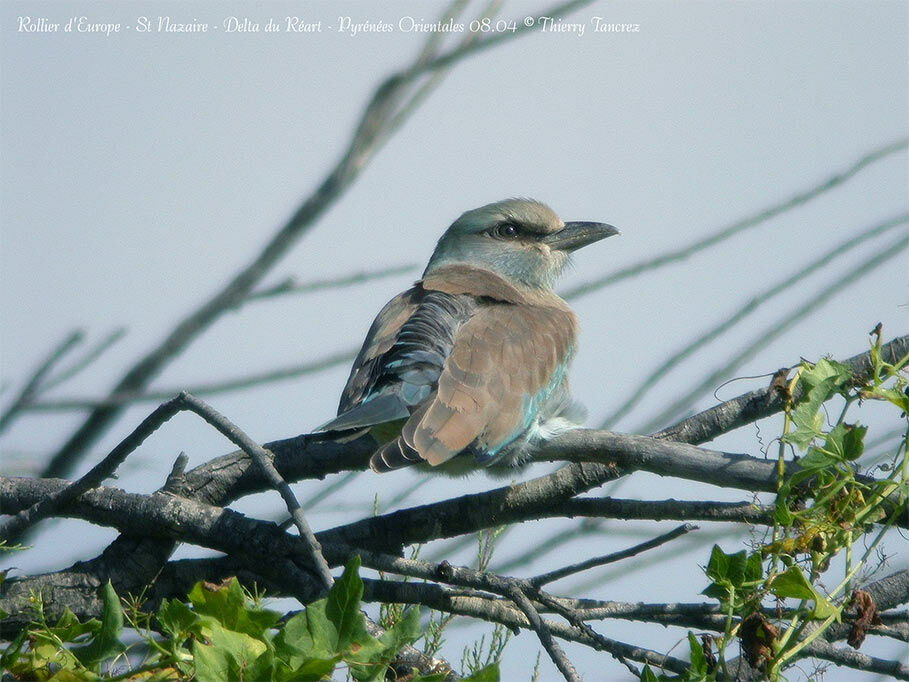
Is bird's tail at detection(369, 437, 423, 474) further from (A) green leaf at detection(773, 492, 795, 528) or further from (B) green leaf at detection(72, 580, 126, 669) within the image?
(A) green leaf at detection(773, 492, 795, 528)

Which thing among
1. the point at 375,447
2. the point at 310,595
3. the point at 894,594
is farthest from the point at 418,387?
the point at 894,594

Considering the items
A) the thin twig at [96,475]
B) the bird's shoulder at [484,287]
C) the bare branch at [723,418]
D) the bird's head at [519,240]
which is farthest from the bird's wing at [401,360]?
the bird's head at [519,240]

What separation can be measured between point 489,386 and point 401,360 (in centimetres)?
31

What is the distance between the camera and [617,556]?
91.0 inches

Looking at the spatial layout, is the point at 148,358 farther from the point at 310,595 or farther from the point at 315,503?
the point at 315,503

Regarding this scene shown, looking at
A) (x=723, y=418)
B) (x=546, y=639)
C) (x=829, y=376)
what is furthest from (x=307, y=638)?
(x=723, y=418)

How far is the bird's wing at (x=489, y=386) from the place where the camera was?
3322 mm

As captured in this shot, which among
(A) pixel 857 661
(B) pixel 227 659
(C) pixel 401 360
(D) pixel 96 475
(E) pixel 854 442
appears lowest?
(A) pixel 857 661

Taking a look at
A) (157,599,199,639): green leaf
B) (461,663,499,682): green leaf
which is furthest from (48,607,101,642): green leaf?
(461,663,499,682): green leaf

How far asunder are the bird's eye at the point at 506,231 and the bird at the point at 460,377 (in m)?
0.59

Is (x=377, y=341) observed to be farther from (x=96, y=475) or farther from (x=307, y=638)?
(x=307, y=638)

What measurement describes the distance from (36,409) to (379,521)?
108 cm

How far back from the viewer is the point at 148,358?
2.38 m

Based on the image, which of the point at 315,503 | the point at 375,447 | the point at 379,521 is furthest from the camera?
the point at 375,447
